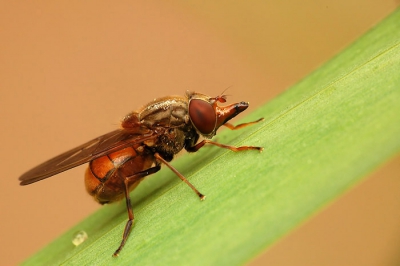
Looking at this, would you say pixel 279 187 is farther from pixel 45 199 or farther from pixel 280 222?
pixel 45 199

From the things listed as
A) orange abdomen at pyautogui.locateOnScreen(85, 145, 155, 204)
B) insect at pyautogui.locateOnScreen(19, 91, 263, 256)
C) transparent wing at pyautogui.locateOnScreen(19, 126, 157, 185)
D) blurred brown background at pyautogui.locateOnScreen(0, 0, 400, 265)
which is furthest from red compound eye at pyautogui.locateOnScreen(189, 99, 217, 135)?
blurred brown background at pyautogui.locateOnScreen(0, 0, 400, 265)

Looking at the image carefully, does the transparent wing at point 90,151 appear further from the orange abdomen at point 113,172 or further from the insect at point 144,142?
the orange abdomen at point 113,172

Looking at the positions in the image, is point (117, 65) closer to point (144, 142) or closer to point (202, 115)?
point (144, 142)

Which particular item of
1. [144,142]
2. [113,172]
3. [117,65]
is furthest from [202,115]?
[117,65]

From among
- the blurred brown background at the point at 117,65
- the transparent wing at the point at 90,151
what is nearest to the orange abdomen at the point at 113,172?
the transparent wing at the point at 90,151

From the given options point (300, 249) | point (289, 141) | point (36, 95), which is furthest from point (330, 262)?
point (36, 95)

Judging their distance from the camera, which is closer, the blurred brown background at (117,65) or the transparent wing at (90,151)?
the transparent wing at (90,151)

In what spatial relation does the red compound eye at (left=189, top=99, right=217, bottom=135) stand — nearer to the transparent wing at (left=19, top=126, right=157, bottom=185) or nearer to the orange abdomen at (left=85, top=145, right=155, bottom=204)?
the transparent wing at (left=19, top=126, right=157, bottom=185)
